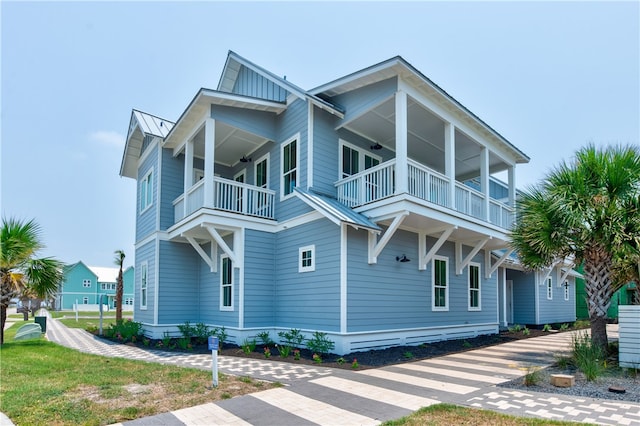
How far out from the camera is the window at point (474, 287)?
15665mm

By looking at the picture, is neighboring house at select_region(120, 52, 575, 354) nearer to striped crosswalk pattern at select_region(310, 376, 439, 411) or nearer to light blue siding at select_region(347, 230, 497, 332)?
light blue siding at select_region(347, 230, 497, 332)

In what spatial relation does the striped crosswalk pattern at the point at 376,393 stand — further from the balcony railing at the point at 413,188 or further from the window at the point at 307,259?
the balcony railing at the point at 413,188

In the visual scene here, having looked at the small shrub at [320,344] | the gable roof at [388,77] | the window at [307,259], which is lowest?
the small shrub at [320,344]

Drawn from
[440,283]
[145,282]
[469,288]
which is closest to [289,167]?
[440,283]

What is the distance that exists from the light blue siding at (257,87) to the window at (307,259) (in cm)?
525

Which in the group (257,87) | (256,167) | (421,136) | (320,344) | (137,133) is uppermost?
(257,87)

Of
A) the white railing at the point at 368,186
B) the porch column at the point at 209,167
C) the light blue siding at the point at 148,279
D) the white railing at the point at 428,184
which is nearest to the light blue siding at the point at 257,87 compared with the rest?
the porch column at the point at 209,167

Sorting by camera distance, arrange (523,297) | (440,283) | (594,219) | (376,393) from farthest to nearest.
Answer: (523,297), (440,283), (594,219), (376,393)

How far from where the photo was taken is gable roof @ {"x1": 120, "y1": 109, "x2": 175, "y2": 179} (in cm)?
1644

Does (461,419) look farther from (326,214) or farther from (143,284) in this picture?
(143,284)

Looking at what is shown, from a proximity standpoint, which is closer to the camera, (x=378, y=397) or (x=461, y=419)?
(x=461, y=419)

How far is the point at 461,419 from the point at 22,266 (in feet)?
47.1

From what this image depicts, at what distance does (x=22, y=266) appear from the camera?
13.8m

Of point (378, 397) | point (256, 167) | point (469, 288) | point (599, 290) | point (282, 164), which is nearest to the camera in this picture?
point (378, 397)
